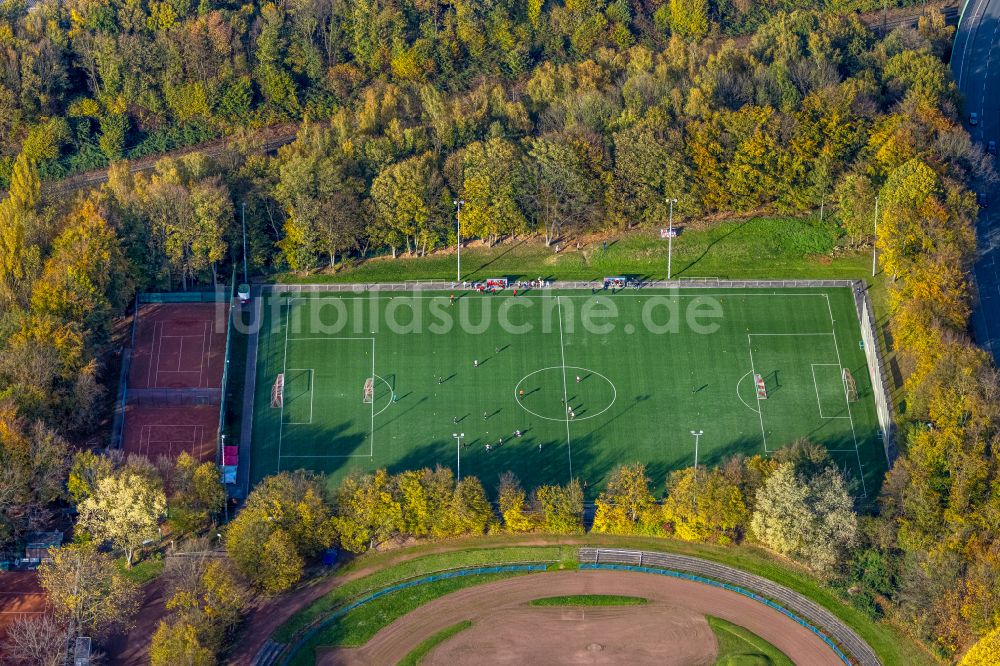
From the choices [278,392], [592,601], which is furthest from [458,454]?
[592,601]

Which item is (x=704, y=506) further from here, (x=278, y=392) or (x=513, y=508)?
(x=278, y=392)

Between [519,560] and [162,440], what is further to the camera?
[162,440]

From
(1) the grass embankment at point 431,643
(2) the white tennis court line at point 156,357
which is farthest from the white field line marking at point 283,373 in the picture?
(1) the grass embankment at point 431,643

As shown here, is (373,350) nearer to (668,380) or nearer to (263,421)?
(263,421)

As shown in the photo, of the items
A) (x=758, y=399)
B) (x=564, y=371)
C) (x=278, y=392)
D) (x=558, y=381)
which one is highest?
(x=564, y=371)

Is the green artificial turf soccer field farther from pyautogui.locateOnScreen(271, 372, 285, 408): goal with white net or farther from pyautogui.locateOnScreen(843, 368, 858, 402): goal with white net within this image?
pyautogui.locateOnScreen(843, 368, 858, 402): goal with white net

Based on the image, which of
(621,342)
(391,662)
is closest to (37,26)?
(621,342)

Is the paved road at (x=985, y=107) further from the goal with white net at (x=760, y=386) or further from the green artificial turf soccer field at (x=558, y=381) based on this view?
the goal with white net at (x=760, y=386)

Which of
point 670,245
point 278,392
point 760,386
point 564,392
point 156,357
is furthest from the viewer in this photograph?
point 670,245
